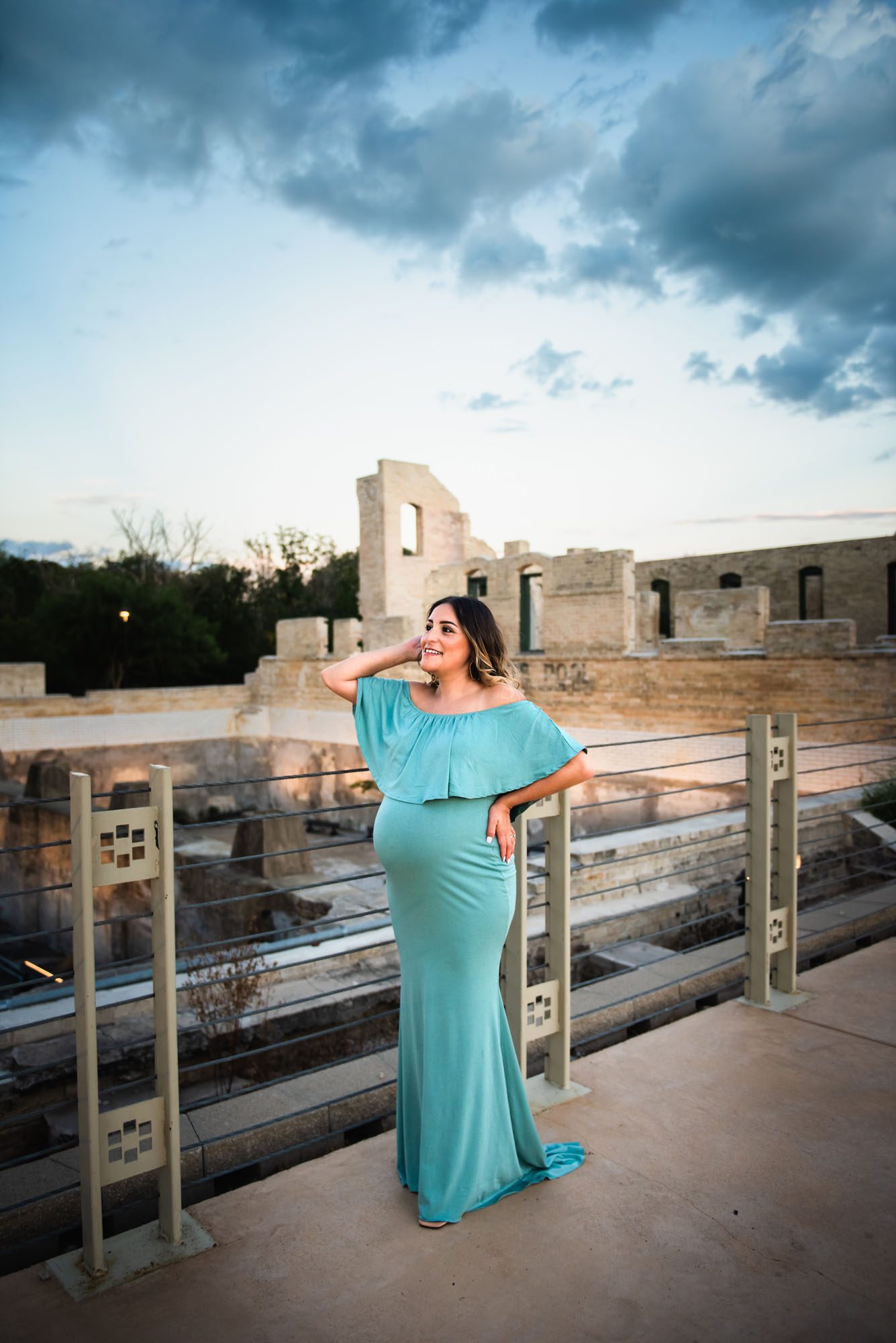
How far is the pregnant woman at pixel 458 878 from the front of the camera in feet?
7.00

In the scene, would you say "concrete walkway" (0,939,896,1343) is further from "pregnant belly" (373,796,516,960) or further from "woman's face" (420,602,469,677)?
"woman's face" (420,602,469,677)

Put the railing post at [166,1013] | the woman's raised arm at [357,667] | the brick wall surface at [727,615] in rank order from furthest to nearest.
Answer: the brick wall surface at [727,615] < the woman's raised arm at [357,667] < the railing post at [166,1013]

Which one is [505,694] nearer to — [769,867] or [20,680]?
[769,867]

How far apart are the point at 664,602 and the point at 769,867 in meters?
22.0

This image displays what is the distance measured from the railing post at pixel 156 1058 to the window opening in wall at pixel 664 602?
923 inches

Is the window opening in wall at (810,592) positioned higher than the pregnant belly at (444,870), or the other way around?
the window opening in wall at (810,592)

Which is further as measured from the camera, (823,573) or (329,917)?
(823,573)

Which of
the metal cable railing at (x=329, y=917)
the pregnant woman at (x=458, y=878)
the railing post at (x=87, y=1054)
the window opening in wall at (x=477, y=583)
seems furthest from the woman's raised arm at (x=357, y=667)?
the window opening in wall at (x=477, y=583)

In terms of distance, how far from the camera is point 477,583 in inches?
866

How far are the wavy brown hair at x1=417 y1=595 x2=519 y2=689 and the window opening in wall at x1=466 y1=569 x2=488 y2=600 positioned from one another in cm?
1915

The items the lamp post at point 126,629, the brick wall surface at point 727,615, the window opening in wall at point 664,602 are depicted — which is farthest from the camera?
the window opening in wall at point 664,602

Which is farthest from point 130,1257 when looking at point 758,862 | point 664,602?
point 664,602

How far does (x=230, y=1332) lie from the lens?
5.84 feet

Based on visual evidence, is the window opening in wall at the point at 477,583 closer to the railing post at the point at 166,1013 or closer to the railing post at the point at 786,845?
the railing post at the point at 786,845
